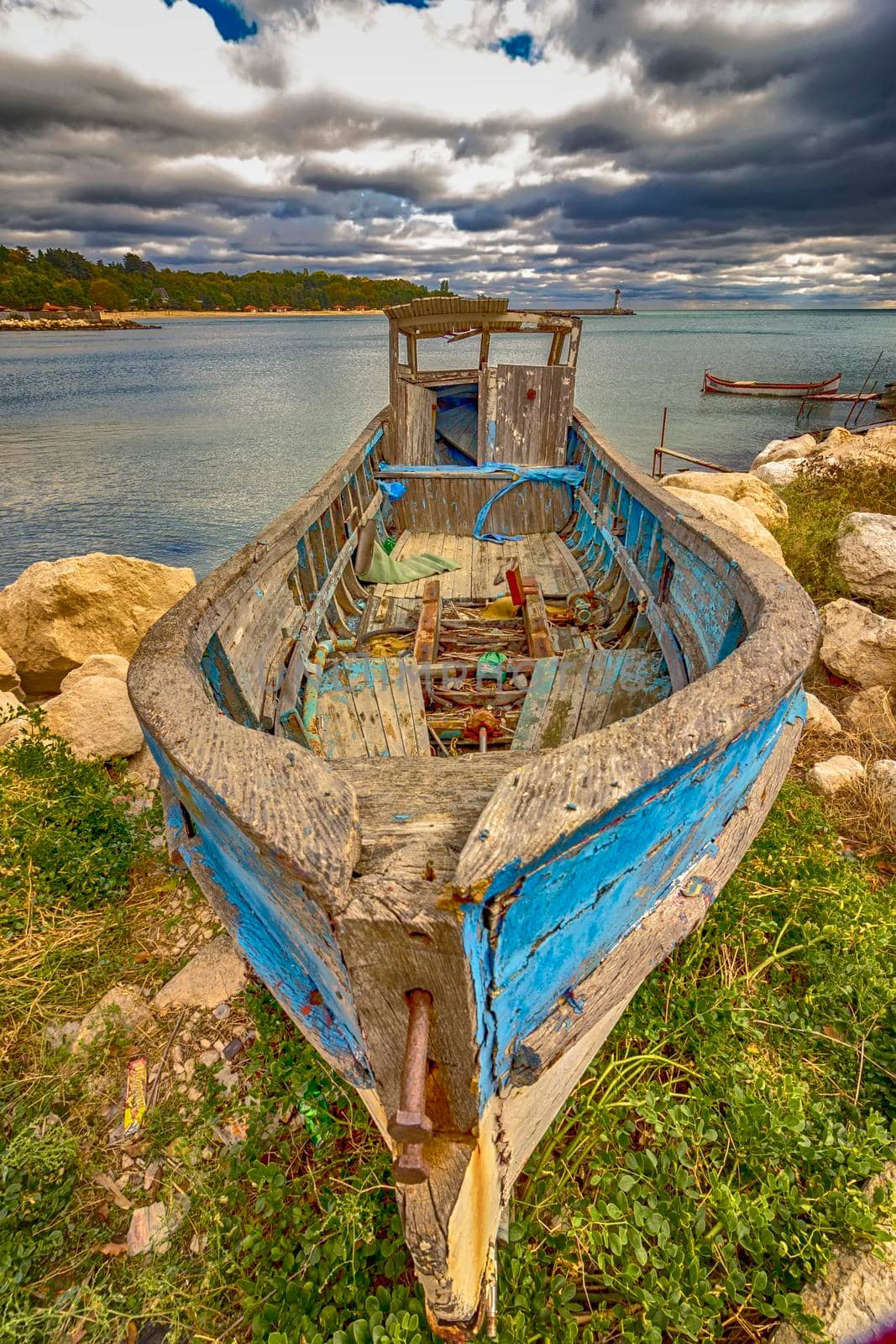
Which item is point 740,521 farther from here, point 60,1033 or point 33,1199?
point 33,1199

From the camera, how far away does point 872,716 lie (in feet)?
17.7

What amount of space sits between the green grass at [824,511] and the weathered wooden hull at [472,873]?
5.74 m

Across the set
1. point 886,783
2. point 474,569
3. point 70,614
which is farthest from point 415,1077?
point 70,614

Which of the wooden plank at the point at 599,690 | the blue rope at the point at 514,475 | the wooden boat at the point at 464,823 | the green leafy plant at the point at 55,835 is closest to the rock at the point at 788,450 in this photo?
the blue rope at the point at 514,475

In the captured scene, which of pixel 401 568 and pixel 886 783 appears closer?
pixel 886 783

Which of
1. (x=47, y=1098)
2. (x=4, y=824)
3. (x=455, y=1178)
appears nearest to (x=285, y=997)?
(x=455, y=1178)

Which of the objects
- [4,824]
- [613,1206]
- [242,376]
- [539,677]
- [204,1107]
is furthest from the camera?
[242,376]

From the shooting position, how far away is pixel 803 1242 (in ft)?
7.25

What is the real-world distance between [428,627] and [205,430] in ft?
89.8

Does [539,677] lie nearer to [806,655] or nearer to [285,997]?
[806,655]

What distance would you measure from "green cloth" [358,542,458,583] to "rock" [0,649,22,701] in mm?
3778

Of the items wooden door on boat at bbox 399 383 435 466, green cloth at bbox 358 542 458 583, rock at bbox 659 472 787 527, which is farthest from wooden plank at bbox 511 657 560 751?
rock at bbox 659 472 787 527

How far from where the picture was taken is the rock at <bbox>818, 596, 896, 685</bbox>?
590 centimetres

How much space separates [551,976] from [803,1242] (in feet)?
5.23
